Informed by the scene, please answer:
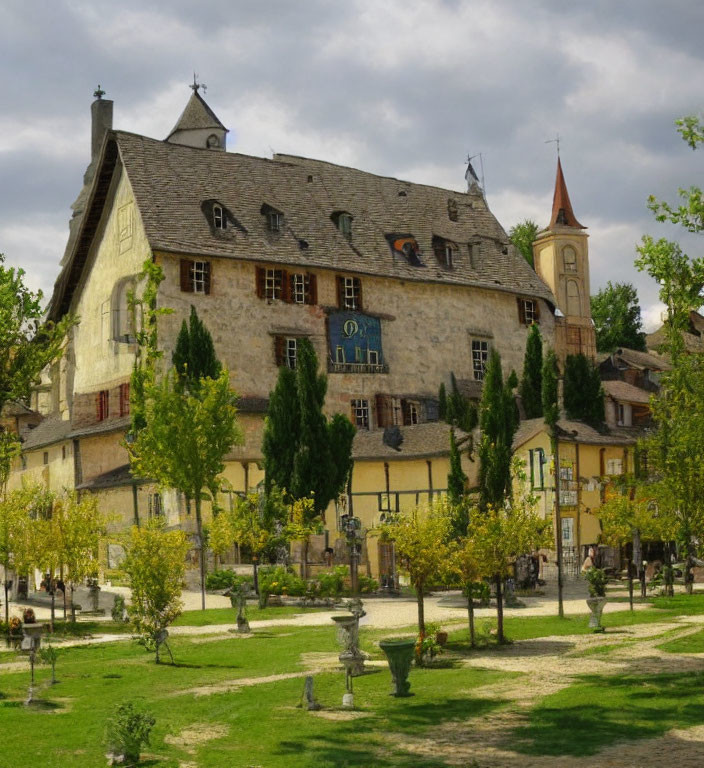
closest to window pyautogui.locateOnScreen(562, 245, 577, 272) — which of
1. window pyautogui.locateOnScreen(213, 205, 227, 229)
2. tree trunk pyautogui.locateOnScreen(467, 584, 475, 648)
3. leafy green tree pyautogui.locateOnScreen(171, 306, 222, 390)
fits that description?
window pyautogui.locateOnScreen(213, 205, 227, 229)

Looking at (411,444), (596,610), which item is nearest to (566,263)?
(411,444)

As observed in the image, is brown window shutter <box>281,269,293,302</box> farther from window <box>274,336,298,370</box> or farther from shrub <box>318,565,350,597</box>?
shrub <box>318,565,350,597</box>

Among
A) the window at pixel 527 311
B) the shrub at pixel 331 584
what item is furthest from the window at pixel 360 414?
the shrub at pixel 331 584

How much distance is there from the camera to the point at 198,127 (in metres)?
85.8

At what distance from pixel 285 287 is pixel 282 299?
0.62 m

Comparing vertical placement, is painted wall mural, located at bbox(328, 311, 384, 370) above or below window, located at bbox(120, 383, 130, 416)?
above

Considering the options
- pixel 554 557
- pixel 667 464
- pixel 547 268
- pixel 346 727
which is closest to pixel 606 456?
pixel 554 557

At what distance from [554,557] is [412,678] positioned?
29547 mm

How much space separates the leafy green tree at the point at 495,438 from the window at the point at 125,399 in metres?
16.7

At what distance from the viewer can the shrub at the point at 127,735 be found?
17578 millimetres

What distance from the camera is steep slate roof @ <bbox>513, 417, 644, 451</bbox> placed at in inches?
2093

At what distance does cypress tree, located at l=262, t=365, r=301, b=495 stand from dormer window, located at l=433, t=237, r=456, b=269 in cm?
1930

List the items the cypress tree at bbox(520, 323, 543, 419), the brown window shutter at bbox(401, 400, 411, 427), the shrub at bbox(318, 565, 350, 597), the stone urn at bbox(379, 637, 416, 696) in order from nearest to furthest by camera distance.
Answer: the stone urn at bbox(379, 637, 416, 696) < the shrub at bbox(318, 565, 350, 597) < the cypress tree at bbox(520, 323, 543, 419) < the brown window shutter at bbox(401, 400, 411, 427)

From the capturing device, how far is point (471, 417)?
5678 centimetres
